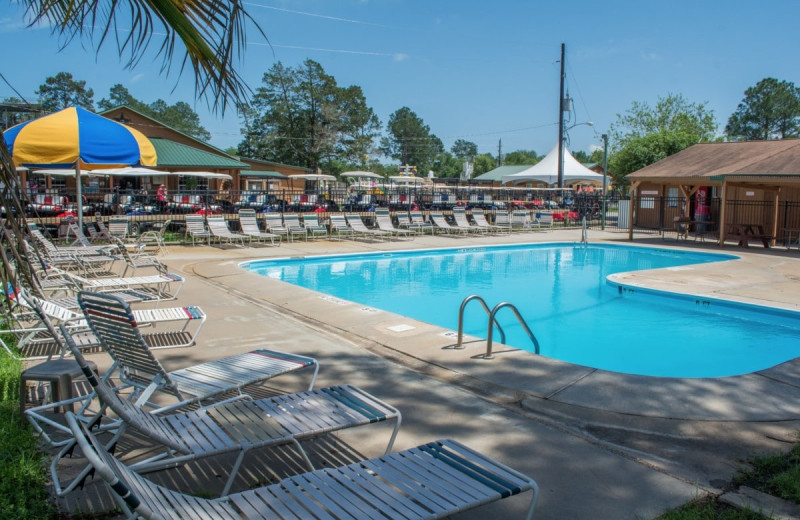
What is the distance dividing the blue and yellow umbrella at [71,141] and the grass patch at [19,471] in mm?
4824

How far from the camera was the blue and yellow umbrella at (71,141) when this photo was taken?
8125mm

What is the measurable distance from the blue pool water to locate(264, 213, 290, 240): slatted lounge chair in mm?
3078

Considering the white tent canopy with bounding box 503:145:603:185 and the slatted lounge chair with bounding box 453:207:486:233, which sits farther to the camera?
the white tent canopy with bounding box 503:145:603:185

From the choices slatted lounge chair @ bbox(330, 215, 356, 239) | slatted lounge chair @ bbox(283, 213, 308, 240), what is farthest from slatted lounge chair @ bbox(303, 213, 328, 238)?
slatted lounge chair @ bbox(330, 215, 356, 239)

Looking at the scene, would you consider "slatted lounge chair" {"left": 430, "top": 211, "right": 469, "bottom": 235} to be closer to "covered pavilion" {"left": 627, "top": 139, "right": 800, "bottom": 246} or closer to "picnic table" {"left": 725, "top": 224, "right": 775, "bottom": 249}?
"covered pavilion" {"left": 627, "top": 139, "right": 800, "bottom": 246}

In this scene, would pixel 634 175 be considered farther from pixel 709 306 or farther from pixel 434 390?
pixel 434 390

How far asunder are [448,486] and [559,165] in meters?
30.3

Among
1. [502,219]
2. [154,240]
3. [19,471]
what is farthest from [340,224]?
[19,471]

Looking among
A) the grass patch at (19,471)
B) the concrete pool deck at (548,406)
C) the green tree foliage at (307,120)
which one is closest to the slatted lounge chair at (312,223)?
the concrete pool deck at (548,406)

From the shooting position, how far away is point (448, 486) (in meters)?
2.69

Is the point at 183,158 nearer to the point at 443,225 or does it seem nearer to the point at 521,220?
the point at 443,225

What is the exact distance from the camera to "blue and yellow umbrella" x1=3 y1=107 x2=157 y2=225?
26.7 ft

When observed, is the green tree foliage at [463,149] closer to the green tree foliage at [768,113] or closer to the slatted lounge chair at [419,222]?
the green tree foliage at [768,113]

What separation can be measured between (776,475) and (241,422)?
3.04 metres
